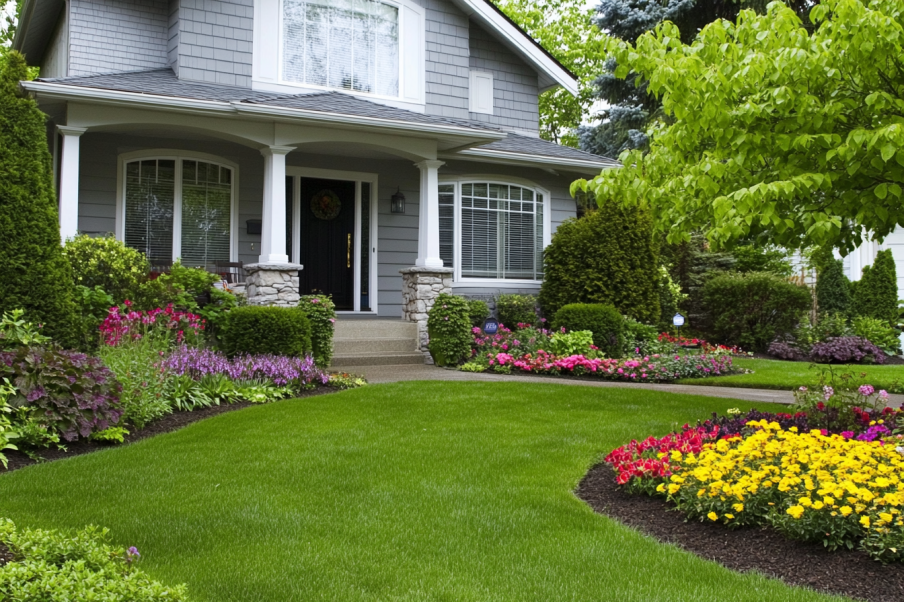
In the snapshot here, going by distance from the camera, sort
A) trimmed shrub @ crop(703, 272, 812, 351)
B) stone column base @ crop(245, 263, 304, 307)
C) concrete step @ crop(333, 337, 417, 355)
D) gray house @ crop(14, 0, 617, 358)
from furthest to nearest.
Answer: trimmed shrub @ crop(703, 272, 812, 351)
concrete step @ crop(333, 337, 417, 355)
gray house @ crop(14, 0, 617, 358)
stone column base @ crop(245, 263, 304, 307)

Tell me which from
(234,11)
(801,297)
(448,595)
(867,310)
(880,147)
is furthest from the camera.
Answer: (867,310)

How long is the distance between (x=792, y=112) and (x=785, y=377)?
6042 mm

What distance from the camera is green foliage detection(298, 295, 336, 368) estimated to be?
33.5ft

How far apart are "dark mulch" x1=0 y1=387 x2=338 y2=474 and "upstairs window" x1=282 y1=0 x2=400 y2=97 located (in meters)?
6.51

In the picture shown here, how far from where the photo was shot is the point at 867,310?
16562 mm

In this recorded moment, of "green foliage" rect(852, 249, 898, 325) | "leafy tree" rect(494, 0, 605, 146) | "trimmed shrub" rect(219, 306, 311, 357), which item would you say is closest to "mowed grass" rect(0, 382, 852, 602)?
"trimmed shrub" rect(219, 306, 311, 357)

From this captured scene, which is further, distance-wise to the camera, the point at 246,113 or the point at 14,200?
the point at 246,113

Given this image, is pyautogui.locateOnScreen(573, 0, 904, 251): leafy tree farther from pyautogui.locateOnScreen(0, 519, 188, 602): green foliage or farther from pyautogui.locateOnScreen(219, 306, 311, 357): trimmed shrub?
pyautogui.locateOnScreen(219, 306, 311, 357): trimmed shrub

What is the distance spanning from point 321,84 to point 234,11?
5.41 feet

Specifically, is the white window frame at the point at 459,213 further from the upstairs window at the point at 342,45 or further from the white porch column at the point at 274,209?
the white porch column at the point at 274,209

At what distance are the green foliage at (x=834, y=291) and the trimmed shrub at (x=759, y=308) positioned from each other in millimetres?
2310

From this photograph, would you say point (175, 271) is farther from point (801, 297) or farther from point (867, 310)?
point (867, 310)

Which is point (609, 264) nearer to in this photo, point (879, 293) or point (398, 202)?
point (398, 202)

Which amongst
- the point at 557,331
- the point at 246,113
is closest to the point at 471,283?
the point at 557,331
